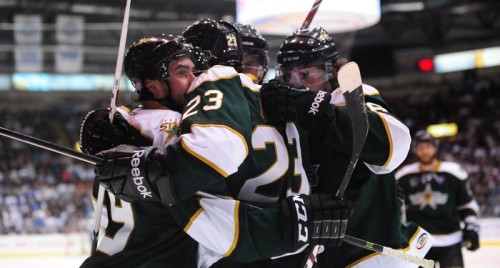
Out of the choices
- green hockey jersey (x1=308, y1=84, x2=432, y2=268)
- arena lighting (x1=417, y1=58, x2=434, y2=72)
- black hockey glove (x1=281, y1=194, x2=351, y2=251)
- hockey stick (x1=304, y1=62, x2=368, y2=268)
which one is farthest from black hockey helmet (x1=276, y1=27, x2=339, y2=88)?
arena lighting (x1=417, y1=58, x2=434, y2=72)

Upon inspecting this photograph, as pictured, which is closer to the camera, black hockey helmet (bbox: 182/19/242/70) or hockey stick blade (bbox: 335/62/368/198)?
hockey stick blade (bbox: 335/62/368/198)

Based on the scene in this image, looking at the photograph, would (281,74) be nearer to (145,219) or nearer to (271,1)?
(145,219)

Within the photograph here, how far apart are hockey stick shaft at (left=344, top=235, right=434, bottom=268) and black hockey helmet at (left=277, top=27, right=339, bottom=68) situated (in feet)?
1.79

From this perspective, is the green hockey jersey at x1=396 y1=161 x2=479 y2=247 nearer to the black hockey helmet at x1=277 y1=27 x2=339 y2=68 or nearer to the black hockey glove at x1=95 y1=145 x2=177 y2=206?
the black hockey helmet at x1=277 y1=27 x2=339 y2=68

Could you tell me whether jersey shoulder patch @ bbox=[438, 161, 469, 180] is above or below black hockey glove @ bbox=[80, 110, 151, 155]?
below

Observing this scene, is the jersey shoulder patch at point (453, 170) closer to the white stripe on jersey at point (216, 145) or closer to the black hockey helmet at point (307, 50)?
the black hockey helmet at point (307, 50)

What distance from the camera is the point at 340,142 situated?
195 centimetres

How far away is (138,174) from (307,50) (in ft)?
2.54

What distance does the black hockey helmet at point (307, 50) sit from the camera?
7.14ft

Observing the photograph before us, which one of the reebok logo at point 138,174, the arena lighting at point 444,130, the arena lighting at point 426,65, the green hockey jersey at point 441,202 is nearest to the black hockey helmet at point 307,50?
the reebok logo at point 138,174

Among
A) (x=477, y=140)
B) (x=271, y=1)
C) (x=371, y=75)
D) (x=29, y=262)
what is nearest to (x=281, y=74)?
(x=271, y=1)

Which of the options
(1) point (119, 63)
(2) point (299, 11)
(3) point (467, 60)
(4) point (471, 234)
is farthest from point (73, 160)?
(1) point (119, 63)

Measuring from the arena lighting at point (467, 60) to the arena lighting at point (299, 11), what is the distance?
10.4 meters

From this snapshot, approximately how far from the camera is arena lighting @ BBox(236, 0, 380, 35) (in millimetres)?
5669
